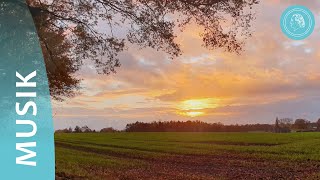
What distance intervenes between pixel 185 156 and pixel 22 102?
573 cm

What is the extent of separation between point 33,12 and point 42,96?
2214 mm

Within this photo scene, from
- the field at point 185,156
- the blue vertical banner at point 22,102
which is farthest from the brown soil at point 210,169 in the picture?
the blue vertical banner at point 22,102

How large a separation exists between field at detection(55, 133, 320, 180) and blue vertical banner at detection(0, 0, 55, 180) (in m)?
1.79

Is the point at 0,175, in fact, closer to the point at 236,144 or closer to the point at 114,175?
the point at 114,175

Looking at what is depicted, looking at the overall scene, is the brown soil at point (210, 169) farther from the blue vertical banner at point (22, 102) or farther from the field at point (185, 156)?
the blue vertical banner at point (22, 102)

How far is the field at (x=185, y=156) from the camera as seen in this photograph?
560 inches

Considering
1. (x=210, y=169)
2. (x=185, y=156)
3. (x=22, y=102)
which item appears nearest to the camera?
(x=22, y=102)

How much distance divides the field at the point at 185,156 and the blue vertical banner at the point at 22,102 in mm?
1794

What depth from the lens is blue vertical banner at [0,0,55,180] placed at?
1077cm

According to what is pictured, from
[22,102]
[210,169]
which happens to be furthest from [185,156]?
[22,102]

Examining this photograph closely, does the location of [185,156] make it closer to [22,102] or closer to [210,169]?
[210,169]

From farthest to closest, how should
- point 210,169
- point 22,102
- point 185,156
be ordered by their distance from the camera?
point 185,156 < point 210,169 < point 22,102

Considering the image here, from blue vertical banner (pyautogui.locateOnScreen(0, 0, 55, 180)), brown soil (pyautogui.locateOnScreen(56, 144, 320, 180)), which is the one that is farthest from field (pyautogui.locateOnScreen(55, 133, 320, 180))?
blue vertical banner (pyautogui.locateOnScreen(0, 0, 55, 180))

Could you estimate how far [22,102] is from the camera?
38.5 ft
